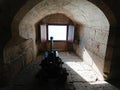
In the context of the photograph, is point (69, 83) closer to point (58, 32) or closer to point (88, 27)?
point (88, 27)

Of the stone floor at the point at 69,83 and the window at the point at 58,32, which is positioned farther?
the window at the point at 58,32

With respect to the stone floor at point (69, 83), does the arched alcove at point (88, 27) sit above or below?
above

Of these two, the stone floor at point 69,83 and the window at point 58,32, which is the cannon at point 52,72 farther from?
the window at point 58,32

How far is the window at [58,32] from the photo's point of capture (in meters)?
5.82

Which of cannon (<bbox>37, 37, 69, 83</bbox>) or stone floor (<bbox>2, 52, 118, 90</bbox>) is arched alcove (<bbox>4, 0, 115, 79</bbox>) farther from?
cannon (<bbox>37, 37, 69, 83</bbox>)

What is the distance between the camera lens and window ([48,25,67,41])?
5.82m

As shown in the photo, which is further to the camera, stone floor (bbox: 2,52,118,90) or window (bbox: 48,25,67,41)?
window (bbox: 48,25,67,41)

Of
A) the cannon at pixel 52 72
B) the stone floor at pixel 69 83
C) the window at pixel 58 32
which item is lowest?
the stone floor at pixel 69 83

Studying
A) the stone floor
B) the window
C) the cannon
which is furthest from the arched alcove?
the window

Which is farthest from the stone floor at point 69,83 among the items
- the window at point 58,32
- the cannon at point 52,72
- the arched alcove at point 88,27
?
the window at point 58,32

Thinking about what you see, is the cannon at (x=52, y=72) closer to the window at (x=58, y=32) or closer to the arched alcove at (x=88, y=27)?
the arched alcove at (x=88, y=27)

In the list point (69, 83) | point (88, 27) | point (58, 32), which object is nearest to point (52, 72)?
point (69, 83)

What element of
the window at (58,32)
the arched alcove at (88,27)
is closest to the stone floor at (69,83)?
the arched alcove at (88,27)

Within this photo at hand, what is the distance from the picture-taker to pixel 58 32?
5914 millimetres
